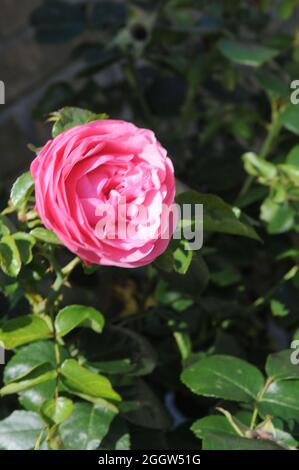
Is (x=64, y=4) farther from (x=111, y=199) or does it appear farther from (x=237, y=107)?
(x=111, y=199)

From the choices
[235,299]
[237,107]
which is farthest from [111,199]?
[237,107]

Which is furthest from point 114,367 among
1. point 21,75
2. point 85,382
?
point 21,75

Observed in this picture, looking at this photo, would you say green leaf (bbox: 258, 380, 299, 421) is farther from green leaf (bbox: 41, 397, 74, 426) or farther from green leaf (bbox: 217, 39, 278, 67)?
green leaf (bbox: 217, 39, 278, 67)

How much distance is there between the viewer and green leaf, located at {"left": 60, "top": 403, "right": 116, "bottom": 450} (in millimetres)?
800

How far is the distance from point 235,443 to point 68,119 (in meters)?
0.35

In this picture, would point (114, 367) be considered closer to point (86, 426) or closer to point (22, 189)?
point (86, 426)

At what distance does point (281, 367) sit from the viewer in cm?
86

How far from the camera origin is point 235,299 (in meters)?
1.28

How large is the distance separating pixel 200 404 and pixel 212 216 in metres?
0.40

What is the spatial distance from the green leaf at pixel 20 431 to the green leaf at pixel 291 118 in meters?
0.56

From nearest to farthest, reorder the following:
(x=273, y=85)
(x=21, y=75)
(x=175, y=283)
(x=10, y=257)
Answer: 1. (x=10, y=257)
2. (x=175, y=283)
3. (x=273, y=85)
4. (x=21, y=75)

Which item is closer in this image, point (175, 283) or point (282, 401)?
point (282, 401)

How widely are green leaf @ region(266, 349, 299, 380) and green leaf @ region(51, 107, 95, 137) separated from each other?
1.08 feet

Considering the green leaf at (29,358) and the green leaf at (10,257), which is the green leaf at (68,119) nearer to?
the green leaf at (10,257)
